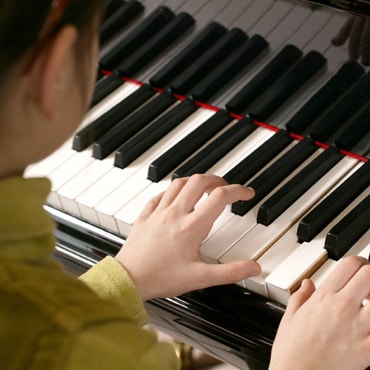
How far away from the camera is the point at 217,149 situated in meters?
1.60

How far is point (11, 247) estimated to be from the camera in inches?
35.1

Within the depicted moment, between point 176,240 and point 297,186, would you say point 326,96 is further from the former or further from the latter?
point 176,240

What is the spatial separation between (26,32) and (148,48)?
968 millimetres

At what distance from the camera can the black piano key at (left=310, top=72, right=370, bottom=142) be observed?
147cm

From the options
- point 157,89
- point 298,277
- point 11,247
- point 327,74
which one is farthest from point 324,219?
point 11,247

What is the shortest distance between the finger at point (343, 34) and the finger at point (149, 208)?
377mm

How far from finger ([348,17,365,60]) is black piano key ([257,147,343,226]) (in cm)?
18

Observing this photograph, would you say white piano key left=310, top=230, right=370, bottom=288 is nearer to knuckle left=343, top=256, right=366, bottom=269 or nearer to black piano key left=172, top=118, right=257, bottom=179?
knuckle left=343, top=256, right=366, bottom=269

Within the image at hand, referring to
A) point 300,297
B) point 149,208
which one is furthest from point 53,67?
point 149,208

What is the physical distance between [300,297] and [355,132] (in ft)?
1.23

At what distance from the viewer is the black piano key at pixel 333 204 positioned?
1389 mm

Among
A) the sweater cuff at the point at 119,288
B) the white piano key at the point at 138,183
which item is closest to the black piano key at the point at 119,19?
the white piano key at the point at 138,183

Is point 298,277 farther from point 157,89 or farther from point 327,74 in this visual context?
point 157,89

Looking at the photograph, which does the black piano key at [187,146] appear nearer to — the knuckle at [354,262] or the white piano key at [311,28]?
the white piano key at [311,28]
